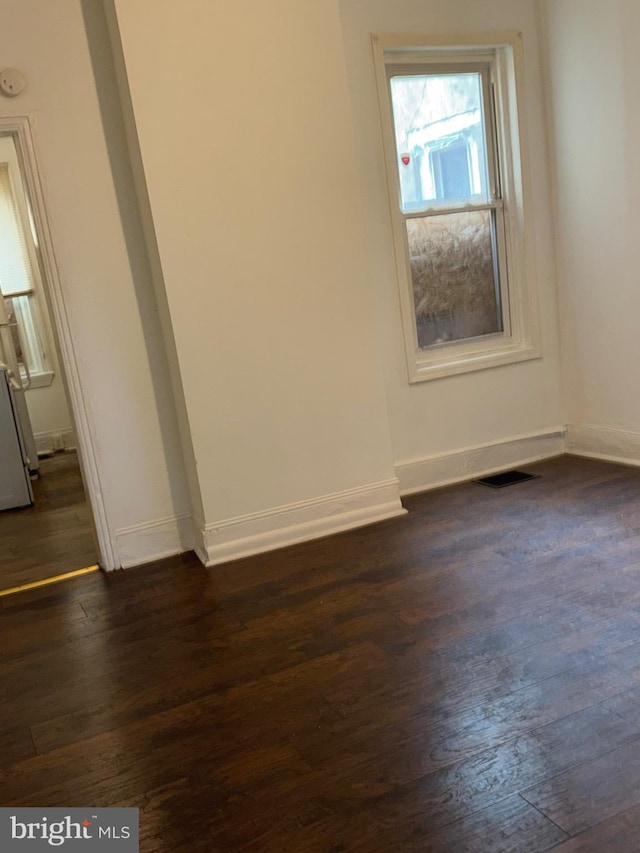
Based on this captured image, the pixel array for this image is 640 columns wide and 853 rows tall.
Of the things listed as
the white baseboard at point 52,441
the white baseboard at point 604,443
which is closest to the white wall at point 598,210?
the white baseboard at point 604,443

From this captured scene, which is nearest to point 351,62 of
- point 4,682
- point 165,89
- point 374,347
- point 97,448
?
point 165,89

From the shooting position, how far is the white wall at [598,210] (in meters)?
3.75

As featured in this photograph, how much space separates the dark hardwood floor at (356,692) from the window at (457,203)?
124 centimetres

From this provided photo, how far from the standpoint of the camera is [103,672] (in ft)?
8.31

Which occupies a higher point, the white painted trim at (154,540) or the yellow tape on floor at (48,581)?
the white painted trim at (154,540)

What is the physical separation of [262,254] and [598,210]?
198cm

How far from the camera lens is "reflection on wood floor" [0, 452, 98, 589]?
12.2 feet

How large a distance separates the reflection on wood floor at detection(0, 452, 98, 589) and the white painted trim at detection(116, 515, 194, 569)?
0.28m

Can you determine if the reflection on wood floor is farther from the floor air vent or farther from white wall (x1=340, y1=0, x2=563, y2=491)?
the floor air vent

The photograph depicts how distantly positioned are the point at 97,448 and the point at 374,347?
146 cm

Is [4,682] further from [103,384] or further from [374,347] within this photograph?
[374,347]

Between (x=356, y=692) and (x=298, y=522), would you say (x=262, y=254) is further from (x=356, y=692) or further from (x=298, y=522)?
(x=356, y=692)

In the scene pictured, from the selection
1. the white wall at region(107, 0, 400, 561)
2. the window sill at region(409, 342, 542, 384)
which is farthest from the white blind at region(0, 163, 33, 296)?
the window sill at region(409, 342, 542, 384)

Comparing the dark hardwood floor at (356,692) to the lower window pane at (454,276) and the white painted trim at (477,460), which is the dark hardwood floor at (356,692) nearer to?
the white painted trim at (477,460)
